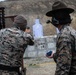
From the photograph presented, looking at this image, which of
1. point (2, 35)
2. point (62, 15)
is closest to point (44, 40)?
point (2, 35)

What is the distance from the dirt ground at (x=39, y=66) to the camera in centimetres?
809

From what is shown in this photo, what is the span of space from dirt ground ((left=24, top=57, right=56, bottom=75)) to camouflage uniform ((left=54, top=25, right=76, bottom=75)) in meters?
4.86

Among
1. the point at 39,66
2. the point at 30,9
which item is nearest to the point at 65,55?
the point at 39,66

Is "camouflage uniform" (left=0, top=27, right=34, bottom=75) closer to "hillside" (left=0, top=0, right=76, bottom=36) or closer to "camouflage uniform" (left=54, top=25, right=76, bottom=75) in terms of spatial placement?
"camouflage uniform" (left=54, top=25, right=76, bottom=75)

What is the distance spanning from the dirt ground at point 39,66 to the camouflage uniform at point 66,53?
4861mm

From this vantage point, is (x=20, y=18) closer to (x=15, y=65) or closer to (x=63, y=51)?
(x=15, y=65)

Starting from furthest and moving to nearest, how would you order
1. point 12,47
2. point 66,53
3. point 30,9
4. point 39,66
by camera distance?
point 30,9 → point 39,66 → point 12,47 → point 66,53

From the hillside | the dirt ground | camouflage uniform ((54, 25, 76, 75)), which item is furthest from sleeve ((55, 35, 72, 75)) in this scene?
the hillside

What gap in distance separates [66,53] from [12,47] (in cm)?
133

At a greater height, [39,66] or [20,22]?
[20,22]

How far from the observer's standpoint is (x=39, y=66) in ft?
29.3

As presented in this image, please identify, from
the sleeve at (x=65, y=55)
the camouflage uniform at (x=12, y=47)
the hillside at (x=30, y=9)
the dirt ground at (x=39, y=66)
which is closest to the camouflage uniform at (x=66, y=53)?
the sleeve at (x=65, y=55)

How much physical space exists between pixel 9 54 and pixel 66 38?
1.35 m

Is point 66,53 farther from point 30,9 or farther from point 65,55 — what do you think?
point 30,9
